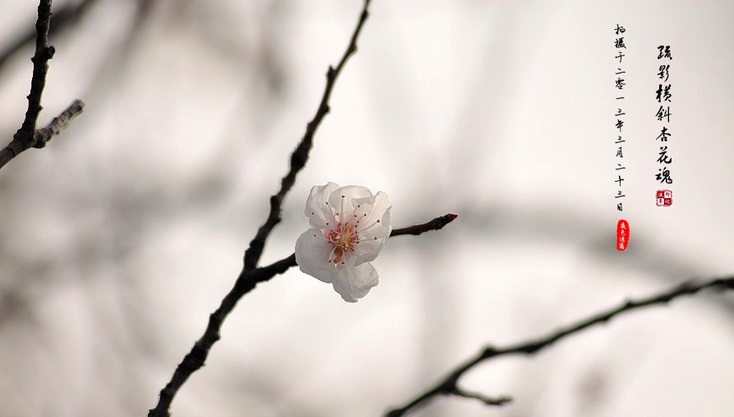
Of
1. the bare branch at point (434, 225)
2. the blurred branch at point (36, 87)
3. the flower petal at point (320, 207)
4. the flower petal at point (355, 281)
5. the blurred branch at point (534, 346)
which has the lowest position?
the blurred branch at point (534, 346)

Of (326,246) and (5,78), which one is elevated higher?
(5,78)

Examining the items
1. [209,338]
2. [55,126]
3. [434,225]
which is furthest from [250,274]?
[55,126]

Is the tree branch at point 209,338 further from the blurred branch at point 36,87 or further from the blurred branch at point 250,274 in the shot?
the blurred branch at point 36,87

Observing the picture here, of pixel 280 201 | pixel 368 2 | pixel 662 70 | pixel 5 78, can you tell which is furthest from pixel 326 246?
pixel 662 70

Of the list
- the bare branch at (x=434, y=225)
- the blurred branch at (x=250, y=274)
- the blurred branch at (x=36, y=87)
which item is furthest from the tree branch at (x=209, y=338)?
the blurred branch at (x=36, y=87)

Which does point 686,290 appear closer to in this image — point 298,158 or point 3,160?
point 298,158

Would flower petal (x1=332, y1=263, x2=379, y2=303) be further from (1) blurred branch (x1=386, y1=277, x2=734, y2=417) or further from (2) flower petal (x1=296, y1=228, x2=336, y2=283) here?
(1) blurred branch (x1=386, y1=277, x2=734, y2=417)
